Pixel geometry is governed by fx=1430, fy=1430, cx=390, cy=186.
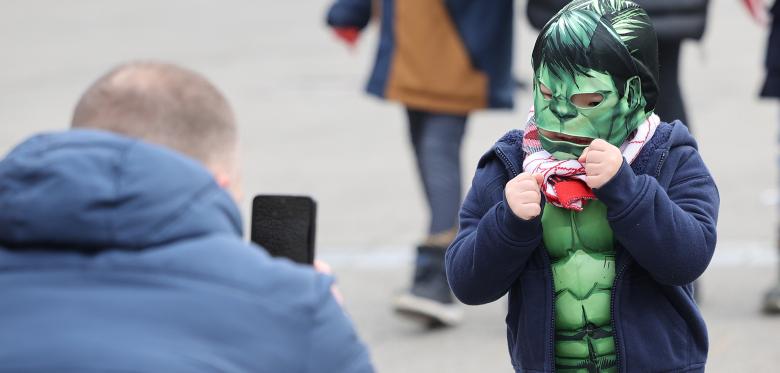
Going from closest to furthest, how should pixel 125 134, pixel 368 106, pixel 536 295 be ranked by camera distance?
1. pixel 125 134
2. pixel 536 295
3. pixel 368 106

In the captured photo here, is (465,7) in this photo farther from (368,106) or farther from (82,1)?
(82,1)

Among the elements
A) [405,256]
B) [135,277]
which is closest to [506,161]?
[135,277]

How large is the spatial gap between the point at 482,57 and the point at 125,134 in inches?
129

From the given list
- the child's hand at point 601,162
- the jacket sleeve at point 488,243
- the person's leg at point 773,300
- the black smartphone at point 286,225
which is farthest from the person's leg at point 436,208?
the black smartphone at point 286,225

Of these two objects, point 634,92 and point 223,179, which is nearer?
point 223,179

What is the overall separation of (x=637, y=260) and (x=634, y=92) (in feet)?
1.02

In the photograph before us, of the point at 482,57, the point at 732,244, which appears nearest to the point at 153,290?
the point at 482,57

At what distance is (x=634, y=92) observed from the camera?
2658mm

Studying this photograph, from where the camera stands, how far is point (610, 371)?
2729mm

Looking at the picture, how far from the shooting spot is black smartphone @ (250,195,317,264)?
7.72 feet

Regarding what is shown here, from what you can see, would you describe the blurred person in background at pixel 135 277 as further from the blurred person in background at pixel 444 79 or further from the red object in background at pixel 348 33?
the red object in background at pixel 348 33

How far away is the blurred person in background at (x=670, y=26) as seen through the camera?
4.26m

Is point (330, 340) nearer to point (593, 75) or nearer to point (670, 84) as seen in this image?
point (593, 75)

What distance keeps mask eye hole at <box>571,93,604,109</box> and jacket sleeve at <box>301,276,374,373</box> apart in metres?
0.78
